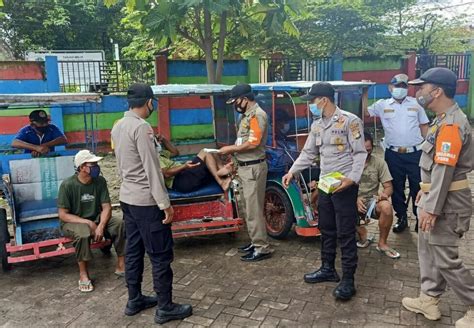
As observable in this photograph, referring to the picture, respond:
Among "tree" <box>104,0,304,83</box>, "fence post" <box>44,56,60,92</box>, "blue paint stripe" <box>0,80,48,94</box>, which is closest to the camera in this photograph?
"tree" <box>104,0,304,83</box>

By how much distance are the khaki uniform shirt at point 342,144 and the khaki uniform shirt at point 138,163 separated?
1445 millimetres

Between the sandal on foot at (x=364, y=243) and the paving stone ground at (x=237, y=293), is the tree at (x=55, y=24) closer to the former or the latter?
the paving stone ground at (x=237, y=293)

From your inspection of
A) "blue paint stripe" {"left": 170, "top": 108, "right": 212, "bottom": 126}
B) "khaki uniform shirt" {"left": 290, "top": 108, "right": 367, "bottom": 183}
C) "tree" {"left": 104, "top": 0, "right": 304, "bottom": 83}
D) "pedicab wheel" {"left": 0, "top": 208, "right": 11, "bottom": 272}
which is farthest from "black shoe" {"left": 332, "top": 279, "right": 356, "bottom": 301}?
"blue paint stripe" {"left": 170, "top": 108, "right": 212, "bottom": 126}

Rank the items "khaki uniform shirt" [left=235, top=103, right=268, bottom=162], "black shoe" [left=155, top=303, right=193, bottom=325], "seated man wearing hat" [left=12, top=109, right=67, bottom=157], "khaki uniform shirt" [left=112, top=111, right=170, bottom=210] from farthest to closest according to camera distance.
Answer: "seated man wearing hat" [left=12, top=109, right=67, bottom=157]
"khaki uniform shirt" [left=235, top=103, right=268, bottom=162]
"black shoe" [left=155, top=303, right=193, bottom=325]
"khaki uniform shirt" [left=112, top=111, right=170, bottom=210]

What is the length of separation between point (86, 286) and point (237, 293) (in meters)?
1.39

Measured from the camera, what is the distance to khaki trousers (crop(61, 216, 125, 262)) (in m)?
4.37

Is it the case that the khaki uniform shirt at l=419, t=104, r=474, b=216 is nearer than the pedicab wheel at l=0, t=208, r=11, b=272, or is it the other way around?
the khaki uniform shirt at l=419, t=104, r=474, b=216

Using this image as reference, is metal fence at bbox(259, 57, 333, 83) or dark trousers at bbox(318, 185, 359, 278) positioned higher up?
metal fence at bbox(259, 57, 333, 83)

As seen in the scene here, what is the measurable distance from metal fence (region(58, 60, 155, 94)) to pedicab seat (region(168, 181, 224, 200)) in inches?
239

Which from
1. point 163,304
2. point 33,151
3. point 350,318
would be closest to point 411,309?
point 350,318

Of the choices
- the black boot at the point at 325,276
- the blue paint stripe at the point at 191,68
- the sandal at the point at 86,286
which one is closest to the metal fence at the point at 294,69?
the blue paint stripe at the point at 191,68

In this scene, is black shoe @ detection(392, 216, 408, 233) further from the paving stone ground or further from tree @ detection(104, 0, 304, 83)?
tree @ detection(104, 0, 304, 83)

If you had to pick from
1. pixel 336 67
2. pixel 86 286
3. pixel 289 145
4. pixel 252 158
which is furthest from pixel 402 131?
pixel 336 67

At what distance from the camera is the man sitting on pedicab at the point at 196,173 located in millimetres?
5309
